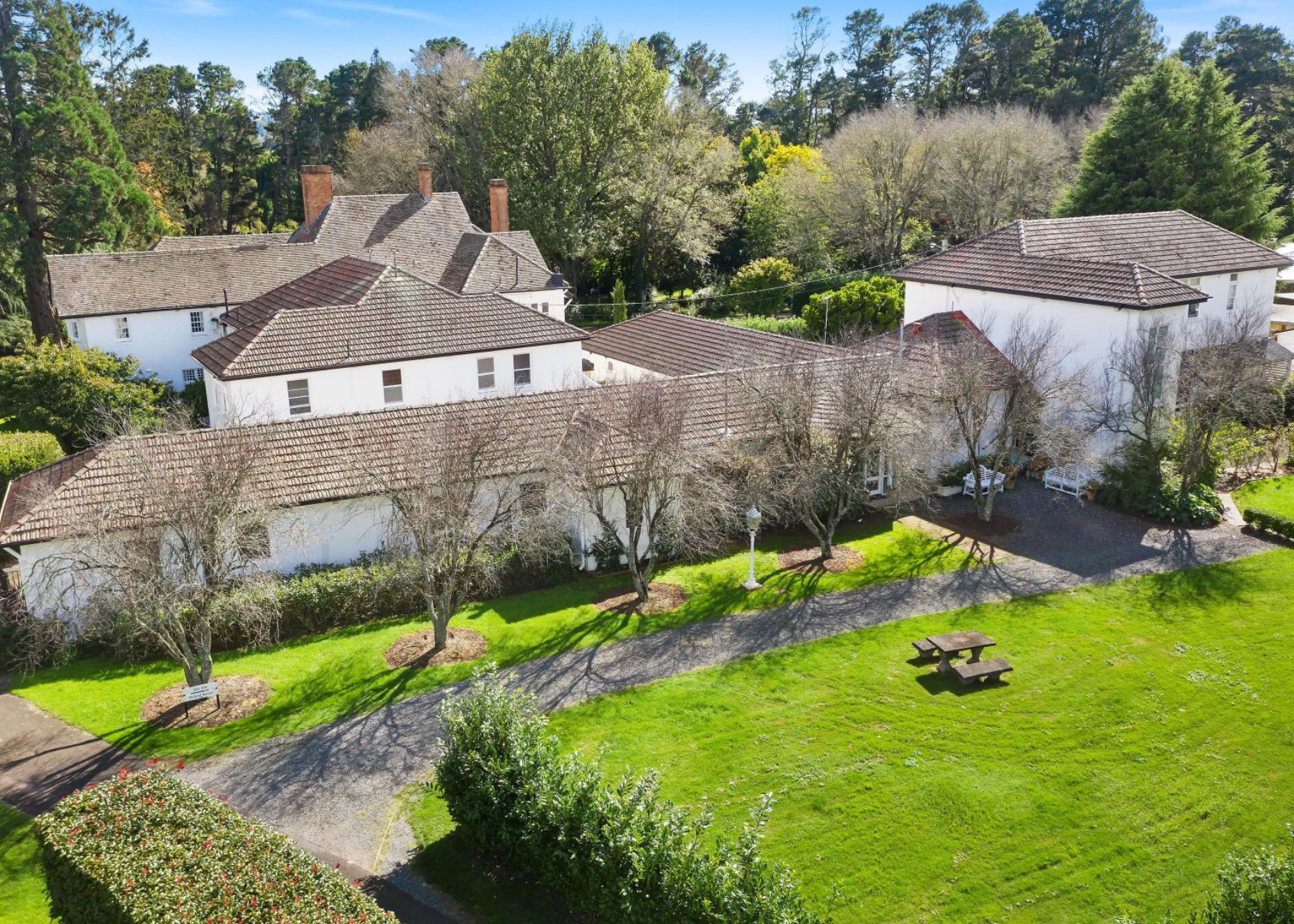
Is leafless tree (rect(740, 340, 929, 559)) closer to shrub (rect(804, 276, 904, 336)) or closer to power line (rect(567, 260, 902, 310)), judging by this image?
shrub (rect(804, 276, 904, 336))

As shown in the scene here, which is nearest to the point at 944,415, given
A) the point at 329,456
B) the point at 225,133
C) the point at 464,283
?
the point at 329,456

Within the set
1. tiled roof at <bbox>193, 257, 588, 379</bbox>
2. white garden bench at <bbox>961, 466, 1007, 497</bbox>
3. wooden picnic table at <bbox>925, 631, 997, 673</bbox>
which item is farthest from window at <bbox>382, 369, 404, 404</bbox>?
wooden picnic table at <bbox>925, 631, 997, 673</bbox>

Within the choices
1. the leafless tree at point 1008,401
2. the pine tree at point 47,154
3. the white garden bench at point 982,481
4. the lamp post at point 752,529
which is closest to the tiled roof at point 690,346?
the leafless tree at point 1008,401

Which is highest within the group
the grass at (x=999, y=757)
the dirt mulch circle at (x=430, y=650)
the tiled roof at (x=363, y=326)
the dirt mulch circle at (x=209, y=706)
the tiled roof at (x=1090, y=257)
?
the tiled roof at (x=1090, y=257)

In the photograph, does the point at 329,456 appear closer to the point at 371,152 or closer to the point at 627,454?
the point at 627,454

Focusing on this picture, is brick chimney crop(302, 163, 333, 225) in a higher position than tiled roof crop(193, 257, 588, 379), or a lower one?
higher

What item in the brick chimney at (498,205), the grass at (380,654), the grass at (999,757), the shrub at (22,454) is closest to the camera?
the grass at (999,757)

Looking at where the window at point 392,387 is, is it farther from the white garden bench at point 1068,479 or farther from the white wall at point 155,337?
the white garden bench at point 1068,479
